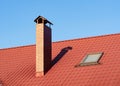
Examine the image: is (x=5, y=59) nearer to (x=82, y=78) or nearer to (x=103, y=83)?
(x=82, y=78)

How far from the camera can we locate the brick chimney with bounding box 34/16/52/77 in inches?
751

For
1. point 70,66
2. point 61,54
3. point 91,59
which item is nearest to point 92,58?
point 91,59

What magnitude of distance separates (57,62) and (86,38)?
265 cm

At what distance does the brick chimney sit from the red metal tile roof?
39 centimetres

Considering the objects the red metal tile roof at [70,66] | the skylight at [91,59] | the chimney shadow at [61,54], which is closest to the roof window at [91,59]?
the skylight at [91,59]

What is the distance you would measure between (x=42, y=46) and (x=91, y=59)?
2.80 meters

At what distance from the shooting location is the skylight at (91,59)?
59.3ft

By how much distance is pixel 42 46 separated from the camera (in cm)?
1945

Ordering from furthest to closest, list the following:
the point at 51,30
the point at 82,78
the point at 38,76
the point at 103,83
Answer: the point at 51,30 → the point at 38,76 → the point at 82,78 → the point at 103,83

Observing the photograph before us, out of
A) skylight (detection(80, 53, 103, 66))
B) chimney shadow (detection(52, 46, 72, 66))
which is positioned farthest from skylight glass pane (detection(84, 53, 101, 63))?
chimney shadow (detection(52, 46, 72, 66))

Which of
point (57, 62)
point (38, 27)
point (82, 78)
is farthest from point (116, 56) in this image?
point (38, 27)

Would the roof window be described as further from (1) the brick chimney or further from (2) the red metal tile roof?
(1) the brick chimney

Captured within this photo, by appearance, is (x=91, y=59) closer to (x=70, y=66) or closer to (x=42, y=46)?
(x=70, y=66)

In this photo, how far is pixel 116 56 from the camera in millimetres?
17969
